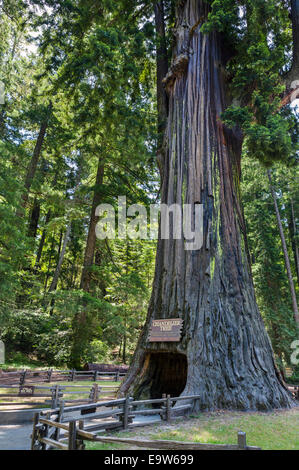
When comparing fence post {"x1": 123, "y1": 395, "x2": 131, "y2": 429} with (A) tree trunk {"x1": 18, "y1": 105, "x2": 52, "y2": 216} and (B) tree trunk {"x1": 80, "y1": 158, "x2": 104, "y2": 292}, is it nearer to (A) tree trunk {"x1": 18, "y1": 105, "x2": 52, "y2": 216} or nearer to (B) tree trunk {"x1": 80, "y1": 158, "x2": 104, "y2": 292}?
(B) tree trunk {"x1": 80, "y1": 158, "x2": 104, "y2": 292}

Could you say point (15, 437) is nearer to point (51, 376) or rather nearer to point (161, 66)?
point (51, 376)

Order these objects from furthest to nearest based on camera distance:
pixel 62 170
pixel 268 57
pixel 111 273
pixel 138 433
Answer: pixel 62 170
pixel 111 273
pixel 268 57
pixel 138 433

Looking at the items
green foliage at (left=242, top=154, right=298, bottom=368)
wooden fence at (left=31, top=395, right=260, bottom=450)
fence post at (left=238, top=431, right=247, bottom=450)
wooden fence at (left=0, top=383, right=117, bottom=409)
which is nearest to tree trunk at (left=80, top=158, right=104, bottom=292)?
wooden fence at (left=0, top=383, right=117, bottom=409)

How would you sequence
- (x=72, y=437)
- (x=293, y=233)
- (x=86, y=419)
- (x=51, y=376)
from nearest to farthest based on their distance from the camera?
(x=72, y=437) < (x=86, y=419) < (x=51, y=376) < (x=293, y=233)

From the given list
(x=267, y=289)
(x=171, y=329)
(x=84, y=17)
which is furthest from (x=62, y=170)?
(x=171, y=329)

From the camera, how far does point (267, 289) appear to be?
1895 centimetres

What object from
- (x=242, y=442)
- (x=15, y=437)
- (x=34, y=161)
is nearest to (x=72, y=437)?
(x=242, y=442)

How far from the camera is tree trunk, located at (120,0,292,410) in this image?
7.70m

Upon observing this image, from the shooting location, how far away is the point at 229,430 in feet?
19.4

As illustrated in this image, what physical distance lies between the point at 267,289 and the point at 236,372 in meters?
12.2

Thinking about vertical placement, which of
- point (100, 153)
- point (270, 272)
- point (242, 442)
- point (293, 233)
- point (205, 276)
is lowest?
point (242, 442)

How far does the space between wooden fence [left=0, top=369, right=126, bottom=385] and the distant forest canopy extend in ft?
4.51

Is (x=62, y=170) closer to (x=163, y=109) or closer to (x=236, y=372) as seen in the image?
(x=163, y=109)
